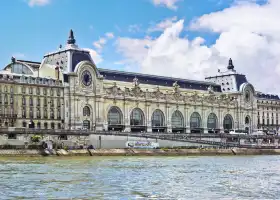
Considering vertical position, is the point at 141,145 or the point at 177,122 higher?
the point at 177,122

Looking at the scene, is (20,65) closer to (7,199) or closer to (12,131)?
(12,131)

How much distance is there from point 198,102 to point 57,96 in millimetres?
54552

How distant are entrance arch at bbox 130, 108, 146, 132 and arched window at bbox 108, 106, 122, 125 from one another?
14.0 feet

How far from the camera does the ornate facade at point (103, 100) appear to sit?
432 feet

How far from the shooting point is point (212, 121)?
183625 millimetres

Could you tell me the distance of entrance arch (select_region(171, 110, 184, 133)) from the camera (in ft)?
559

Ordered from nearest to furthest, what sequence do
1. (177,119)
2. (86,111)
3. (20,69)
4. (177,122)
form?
(20,69) → (86,111) → (177,122) → (177,119)

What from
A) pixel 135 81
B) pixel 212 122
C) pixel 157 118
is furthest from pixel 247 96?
pixel 135 81

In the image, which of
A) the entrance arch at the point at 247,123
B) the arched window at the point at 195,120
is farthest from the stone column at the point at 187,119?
the entrance arch at the point at 247,123

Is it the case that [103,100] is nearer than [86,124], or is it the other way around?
[86,124]

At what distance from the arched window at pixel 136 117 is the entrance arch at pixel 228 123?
3802 centimetres

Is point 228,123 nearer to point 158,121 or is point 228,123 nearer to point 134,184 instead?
point 158,121

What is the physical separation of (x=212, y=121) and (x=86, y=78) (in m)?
53.5

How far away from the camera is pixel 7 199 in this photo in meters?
42.3
